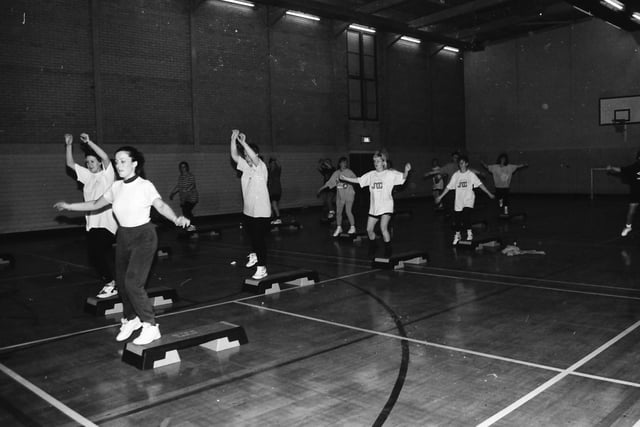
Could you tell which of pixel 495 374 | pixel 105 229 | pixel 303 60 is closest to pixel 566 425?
pixel 495 374

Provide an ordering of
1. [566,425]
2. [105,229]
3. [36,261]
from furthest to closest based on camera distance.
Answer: [36,261] → [105,229] → [566,425]

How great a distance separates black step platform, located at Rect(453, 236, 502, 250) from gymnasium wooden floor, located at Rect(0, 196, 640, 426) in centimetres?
107

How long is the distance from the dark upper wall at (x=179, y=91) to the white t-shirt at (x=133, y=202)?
13.8 m

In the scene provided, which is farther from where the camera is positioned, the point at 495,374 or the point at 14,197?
the point at 14,197

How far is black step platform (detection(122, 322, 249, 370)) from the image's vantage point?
544cm

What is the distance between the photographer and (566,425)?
13.1 feet

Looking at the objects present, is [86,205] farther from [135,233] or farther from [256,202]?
[256,202]

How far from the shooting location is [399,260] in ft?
34.7

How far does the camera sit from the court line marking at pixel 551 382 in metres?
4.15

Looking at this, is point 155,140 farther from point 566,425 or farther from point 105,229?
point 566,425

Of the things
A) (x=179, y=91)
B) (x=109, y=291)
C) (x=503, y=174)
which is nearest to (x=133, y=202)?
(x=109, y=291)

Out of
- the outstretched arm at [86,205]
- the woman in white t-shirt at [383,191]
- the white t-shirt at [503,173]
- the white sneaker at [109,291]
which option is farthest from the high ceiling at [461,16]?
the outstretched arm at [86,205]

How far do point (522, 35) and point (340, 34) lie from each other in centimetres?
1073

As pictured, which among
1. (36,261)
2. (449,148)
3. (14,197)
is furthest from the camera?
(449,148)
